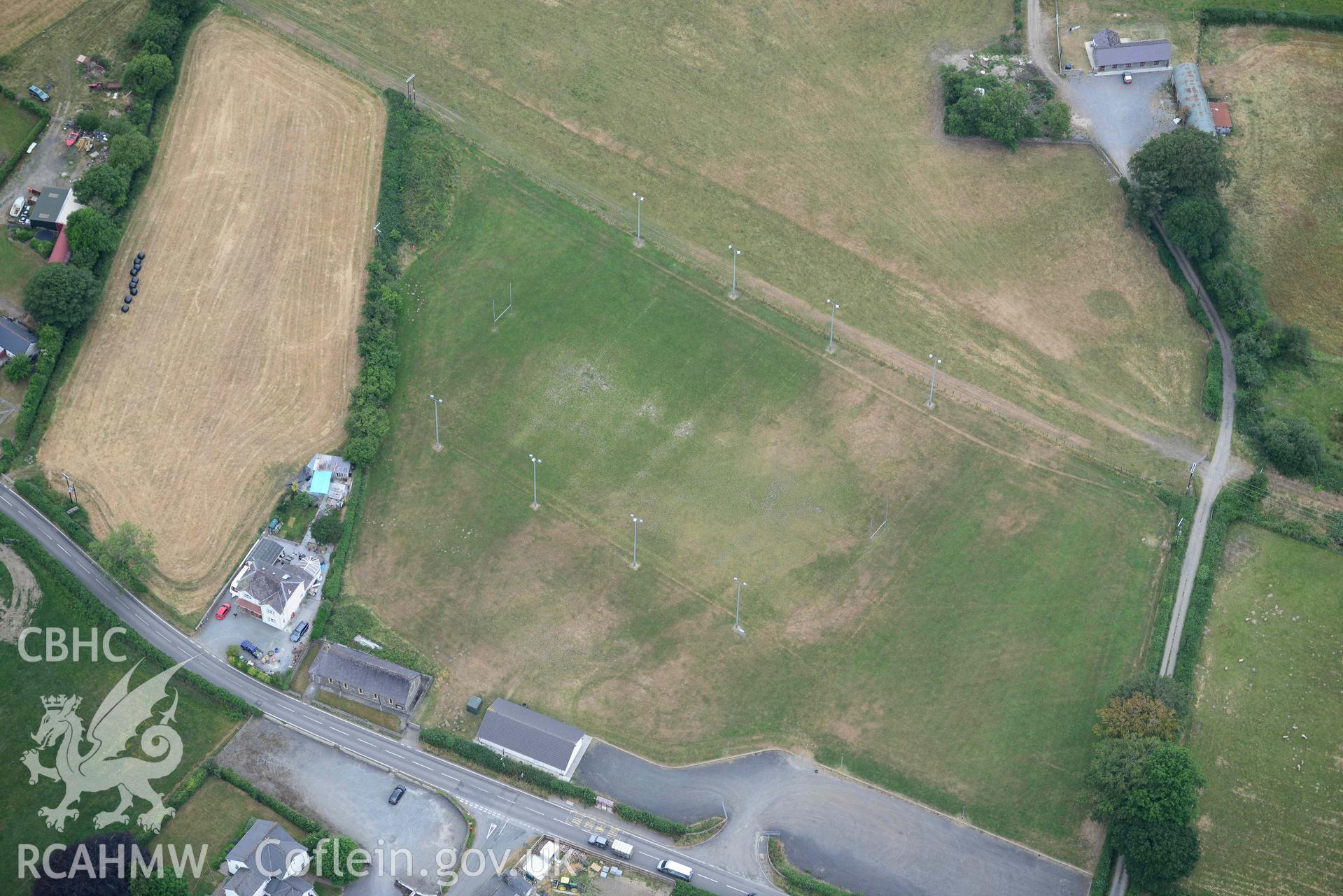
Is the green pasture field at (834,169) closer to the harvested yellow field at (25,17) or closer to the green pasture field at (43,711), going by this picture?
A: the harvested yellow field at (25,17)

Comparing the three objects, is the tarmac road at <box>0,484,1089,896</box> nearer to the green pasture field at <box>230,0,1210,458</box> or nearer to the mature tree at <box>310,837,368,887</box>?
the mature tree at <box>310,837,368,887</box>

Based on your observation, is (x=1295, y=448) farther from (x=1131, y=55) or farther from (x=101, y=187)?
(x=101, y=187)

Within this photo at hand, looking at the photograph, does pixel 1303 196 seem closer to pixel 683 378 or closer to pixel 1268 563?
pixel 1268 563

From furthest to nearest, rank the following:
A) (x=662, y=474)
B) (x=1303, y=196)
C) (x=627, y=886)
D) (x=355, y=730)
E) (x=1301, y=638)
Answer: (x=1303, y=196), (x=662, y=474), (x=1301, y=638), (x=355, y=730), (x=627, y=886)

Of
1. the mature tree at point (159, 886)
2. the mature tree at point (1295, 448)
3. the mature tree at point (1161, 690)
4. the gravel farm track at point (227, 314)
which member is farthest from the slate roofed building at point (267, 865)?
the mature tree at point (1295, 448)

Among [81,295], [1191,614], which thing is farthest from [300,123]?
[1191,614]

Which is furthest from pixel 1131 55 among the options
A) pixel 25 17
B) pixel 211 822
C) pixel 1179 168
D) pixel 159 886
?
pixel 159 886

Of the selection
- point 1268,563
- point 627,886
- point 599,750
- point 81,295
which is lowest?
point 627,886
